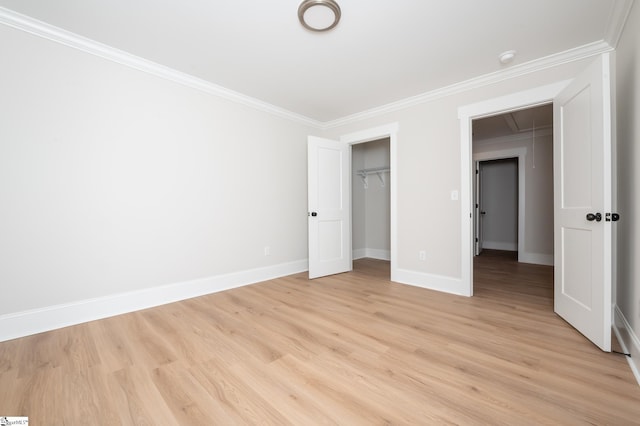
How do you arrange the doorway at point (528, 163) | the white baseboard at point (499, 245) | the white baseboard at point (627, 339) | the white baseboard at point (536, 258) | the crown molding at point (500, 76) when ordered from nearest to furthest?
1. the white baseboard at point (627, 339)
2. the crown molding at point (500, 76)
3. the doorway at point (528, 163)
4. the white baseboard at point (536, 258)
5. the white baseboard at point (499, 245)

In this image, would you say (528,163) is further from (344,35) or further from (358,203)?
(344,35)

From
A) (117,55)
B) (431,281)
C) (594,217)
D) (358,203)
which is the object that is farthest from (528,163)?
(117,55)

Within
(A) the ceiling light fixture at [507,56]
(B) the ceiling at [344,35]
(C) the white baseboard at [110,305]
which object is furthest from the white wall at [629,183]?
(C) the white baseboard at [110,305]

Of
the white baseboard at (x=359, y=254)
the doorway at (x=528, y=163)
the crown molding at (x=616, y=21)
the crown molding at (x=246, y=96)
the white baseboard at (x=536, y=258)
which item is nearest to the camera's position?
the crown molding at (x=616, y=21)

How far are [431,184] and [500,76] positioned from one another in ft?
4.35

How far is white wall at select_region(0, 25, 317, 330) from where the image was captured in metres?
2.09

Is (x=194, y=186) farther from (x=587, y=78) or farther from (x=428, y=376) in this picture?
(x=587, y=78)

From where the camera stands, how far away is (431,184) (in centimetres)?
333

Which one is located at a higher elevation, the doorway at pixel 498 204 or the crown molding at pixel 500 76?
the crown molding at pixel 500 76

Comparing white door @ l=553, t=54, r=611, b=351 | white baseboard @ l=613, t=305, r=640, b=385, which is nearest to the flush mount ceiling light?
white door @ l=553, t=54, r=611, b=351

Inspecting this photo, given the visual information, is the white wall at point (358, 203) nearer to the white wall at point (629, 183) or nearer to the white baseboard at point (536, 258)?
the white baseboard at point (536, 258)

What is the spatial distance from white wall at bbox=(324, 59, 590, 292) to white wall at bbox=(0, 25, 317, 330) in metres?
→ 1.95

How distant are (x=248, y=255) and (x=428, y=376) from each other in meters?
2.61

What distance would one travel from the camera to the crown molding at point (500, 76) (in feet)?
7.86
